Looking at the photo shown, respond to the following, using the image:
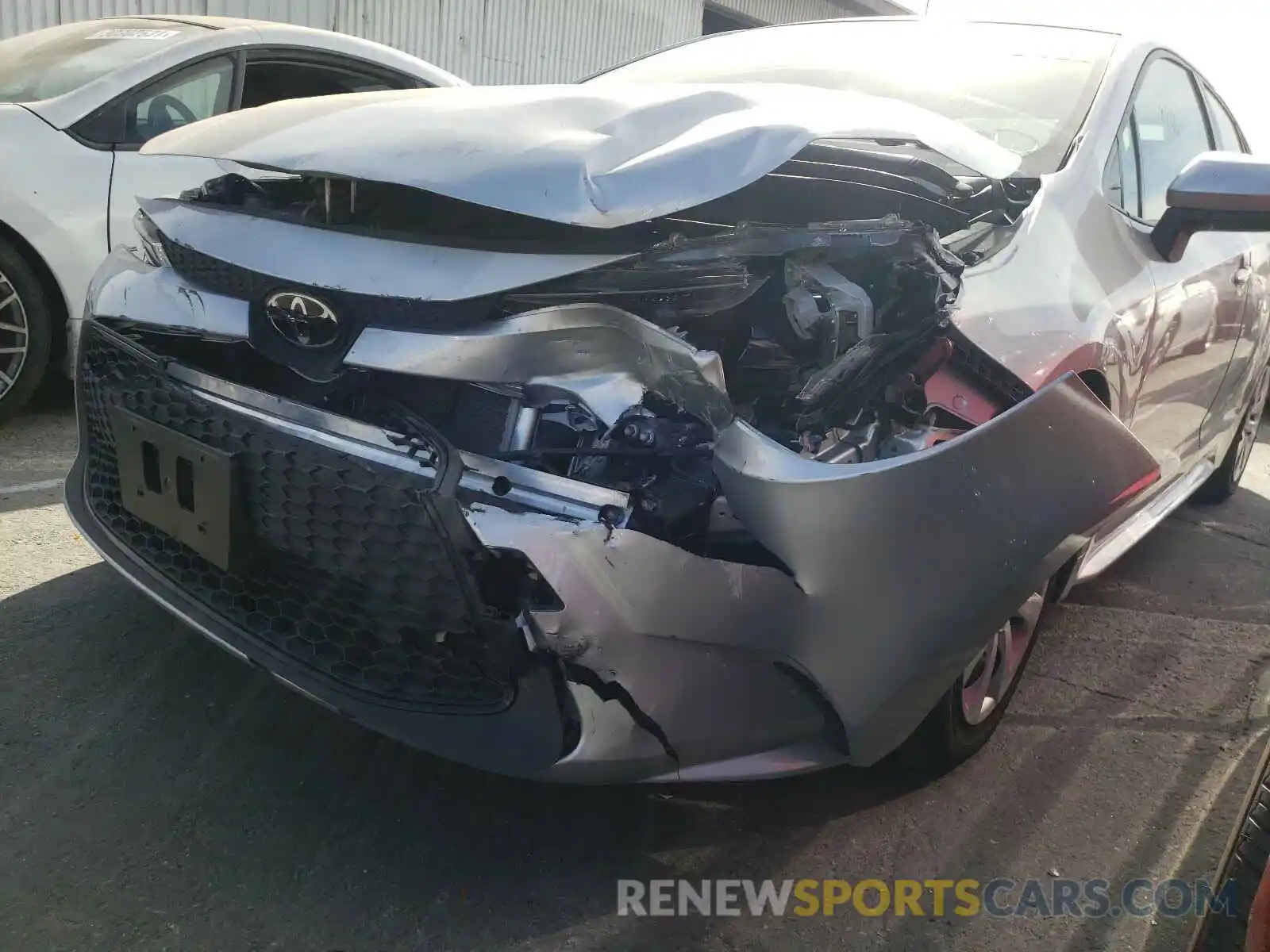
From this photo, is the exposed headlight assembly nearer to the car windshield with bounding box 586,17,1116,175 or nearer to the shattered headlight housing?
the shattered headlight housing

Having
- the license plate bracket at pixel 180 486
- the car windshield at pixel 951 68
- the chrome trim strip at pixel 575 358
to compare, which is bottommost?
the license plate bracket at pixel 180 486

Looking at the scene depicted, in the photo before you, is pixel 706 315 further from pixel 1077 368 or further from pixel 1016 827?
pixel 1016 827

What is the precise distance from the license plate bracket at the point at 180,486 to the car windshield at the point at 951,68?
6.48 ft

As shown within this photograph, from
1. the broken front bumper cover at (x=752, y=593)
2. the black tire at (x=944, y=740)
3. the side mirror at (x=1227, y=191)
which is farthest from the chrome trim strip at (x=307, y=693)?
the side mirror at (x=1227, y=191)

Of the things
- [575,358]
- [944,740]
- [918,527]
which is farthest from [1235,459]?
[575,358]

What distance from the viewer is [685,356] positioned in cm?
178

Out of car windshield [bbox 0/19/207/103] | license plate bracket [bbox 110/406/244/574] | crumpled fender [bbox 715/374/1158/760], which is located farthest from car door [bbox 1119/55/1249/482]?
car windshield [bbox 0/19/207/103]

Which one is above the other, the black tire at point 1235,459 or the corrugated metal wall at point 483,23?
the corrugated metal wall at point 483,23

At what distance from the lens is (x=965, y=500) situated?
1.85 metres

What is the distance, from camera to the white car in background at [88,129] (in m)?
3.88

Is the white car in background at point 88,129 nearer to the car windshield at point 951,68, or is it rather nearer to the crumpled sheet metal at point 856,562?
the car windshield at point 951,68

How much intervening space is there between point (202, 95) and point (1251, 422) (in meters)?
5.03

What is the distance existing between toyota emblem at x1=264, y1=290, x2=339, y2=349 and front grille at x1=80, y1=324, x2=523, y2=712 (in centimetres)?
18

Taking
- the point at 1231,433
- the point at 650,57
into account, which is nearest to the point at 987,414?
the point at 650,57
